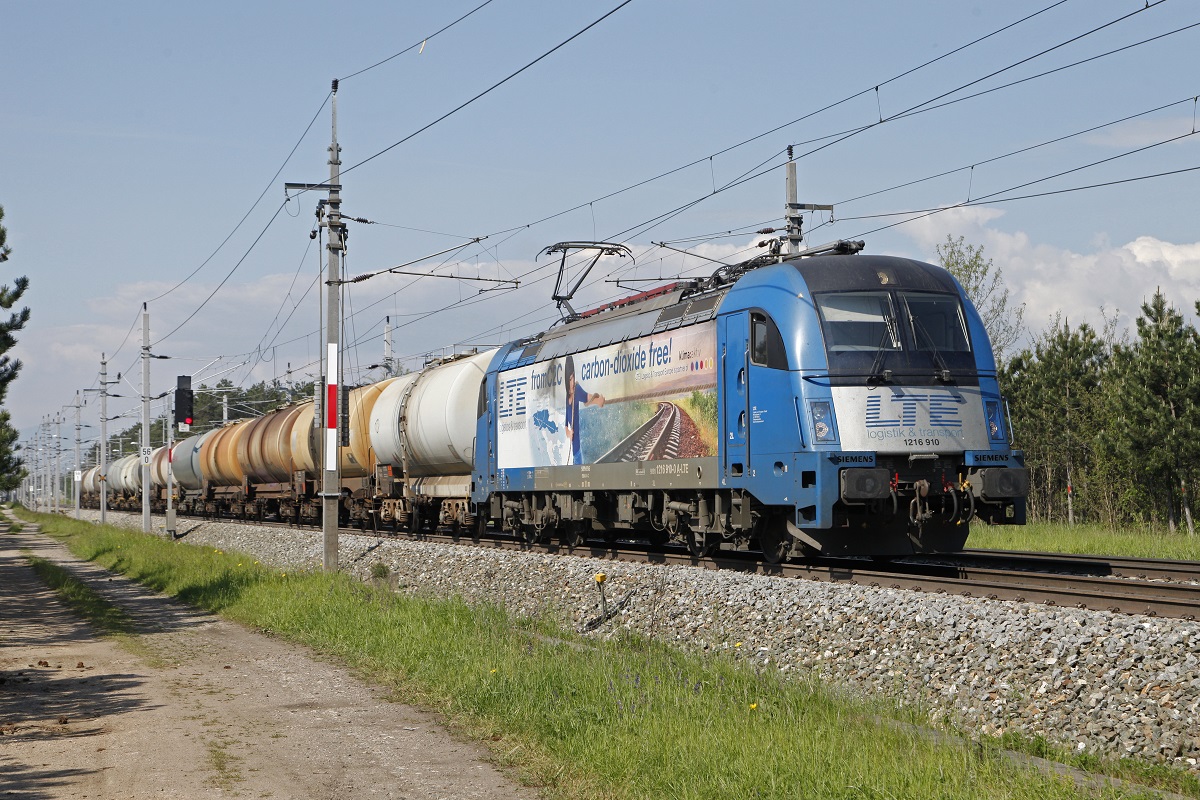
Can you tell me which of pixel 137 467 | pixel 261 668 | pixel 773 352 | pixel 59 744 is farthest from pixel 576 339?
pixel 137 467

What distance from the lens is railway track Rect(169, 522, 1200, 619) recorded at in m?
10.7

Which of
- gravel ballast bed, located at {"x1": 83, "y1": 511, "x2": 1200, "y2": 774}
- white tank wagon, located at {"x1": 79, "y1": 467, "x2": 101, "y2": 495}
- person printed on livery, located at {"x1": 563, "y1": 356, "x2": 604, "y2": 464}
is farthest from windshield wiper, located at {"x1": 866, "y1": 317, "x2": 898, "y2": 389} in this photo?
white tank wagon, located at {"x1": 79, "y1": 467, "x2": 101, "y2": 495}

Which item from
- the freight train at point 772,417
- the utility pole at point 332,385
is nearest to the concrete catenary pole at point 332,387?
the utility pole at point 332,385

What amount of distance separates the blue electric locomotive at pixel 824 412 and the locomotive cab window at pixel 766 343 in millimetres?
18

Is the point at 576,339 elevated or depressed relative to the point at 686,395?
elevated

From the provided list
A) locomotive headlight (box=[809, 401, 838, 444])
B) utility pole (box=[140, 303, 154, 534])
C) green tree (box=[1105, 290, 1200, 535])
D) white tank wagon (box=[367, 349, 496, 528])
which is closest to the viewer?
locomotive headlight (box=[809, 401, 838, 444])

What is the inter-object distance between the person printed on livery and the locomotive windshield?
229 inches

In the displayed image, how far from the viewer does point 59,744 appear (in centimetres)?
840

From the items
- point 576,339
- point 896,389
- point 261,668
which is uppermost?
point 576,339

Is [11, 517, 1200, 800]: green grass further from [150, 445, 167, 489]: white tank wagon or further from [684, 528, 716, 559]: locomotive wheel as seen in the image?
[150, 445, 167, 489]: white tank wagon

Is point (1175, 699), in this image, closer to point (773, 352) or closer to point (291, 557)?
point (773, 352)

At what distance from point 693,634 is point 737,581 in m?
0.82

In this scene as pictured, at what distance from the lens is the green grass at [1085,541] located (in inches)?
755

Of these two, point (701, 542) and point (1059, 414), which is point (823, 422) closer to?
point (701, 542)
